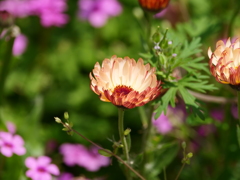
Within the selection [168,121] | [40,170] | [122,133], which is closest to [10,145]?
[40,170]

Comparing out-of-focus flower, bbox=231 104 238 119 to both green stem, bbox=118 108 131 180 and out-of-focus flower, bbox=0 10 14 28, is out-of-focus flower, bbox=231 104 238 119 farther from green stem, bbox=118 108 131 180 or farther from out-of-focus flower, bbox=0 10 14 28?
out-of-focus flower, bbox=0 10 14 28

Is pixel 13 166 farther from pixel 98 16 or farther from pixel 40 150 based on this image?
pixel 98 16

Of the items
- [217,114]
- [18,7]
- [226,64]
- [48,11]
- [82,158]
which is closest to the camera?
[226,64]

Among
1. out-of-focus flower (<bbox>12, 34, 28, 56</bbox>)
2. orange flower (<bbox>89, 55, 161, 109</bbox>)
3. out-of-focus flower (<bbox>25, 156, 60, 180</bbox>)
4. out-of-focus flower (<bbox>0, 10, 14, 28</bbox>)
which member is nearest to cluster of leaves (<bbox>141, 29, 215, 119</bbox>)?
orange flower (<bbox>89, 55, 161, 109</bbox>)

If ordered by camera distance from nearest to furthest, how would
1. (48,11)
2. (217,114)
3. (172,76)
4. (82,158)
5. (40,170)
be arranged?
(172,76) < (40,170) < (82,158) < (217,114) < (48,11)

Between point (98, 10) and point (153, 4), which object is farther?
point (98, 10)

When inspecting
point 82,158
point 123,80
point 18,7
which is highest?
point 18,7

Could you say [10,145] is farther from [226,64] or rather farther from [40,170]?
[226,64]

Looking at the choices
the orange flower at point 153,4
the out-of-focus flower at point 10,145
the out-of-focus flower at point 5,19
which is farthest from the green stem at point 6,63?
the orange flower at point 153,4
